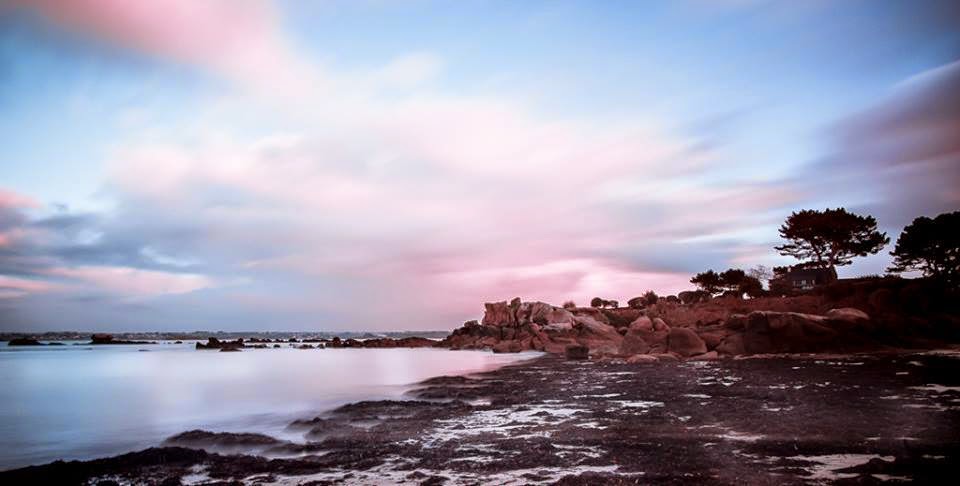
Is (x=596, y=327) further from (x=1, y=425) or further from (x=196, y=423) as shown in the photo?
(x=1, y=425)

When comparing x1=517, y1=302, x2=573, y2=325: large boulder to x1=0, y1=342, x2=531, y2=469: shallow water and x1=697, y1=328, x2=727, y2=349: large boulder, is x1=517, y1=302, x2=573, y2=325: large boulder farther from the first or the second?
x1=0, y1=342, x2=531, y2=469: shallow water

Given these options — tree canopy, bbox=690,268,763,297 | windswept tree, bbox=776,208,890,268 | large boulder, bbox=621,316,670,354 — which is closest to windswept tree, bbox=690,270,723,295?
tree canopy, bbox=690,268,763,297

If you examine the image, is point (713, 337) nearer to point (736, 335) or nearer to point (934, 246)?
point (736, 335)

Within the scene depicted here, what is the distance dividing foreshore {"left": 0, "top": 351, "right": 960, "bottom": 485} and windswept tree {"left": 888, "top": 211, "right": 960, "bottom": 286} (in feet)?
117

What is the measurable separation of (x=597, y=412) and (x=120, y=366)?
4843cm

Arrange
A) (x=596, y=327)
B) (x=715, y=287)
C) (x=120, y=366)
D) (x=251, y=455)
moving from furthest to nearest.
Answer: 1. (x=715, y=287)
2. (x=596, y=327)
3. (x=120, y=366)
4. (x=251, y=455)

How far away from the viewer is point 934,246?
48.5 metres

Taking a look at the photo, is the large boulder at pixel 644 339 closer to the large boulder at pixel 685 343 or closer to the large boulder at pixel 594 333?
the large boulder at pixel 685 343

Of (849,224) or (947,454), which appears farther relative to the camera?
(849,224)

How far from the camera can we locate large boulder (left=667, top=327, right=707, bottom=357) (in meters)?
35.5

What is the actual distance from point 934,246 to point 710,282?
102ft

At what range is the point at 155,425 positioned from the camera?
18391mm

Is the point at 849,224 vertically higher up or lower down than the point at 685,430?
higher up

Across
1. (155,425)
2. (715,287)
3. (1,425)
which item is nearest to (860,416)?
(155,425)
